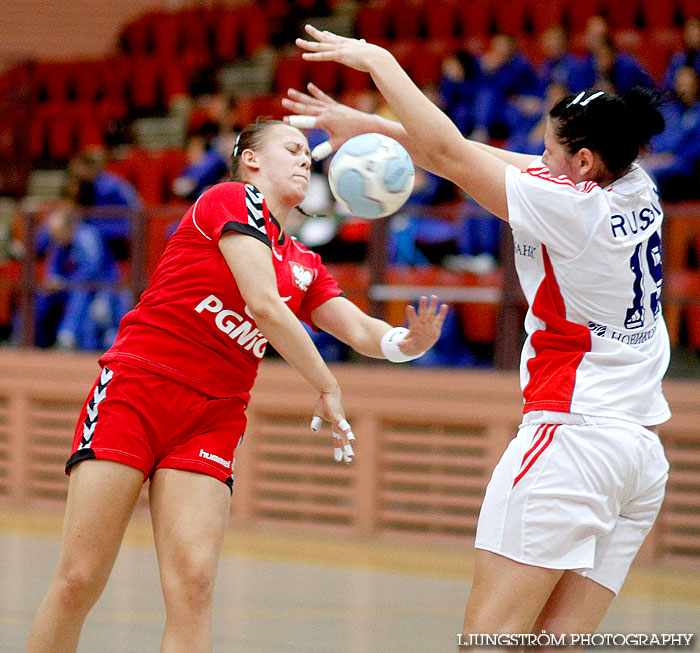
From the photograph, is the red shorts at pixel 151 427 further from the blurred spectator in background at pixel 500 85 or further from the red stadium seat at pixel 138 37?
the red stadium seat at pixel 138 37

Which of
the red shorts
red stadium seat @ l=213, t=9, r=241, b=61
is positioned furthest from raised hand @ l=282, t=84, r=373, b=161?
red stadium seat @ l=213, t=9, r=241, b=61

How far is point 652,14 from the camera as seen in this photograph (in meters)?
11.4

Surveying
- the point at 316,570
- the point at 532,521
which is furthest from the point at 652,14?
the point at 532,521

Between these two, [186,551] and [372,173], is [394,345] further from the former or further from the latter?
[186,551]

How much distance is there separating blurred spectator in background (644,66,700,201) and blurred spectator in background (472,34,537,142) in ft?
4.85

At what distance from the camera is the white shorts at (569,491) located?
2.71 meters

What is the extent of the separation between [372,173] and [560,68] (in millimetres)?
6655

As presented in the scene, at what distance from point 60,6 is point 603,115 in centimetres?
1688

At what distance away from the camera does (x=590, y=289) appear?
9.05 ft

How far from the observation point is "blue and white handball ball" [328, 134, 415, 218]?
3.64m

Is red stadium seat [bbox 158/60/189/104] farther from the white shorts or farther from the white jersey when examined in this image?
the white shorts

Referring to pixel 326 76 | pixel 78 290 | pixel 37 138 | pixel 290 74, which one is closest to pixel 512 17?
pixel 326 76

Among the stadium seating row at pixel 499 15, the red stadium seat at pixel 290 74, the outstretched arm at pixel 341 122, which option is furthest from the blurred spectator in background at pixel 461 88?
the outstretched arm at pixel 341 122

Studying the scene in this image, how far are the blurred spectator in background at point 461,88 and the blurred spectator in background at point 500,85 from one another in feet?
0.24
